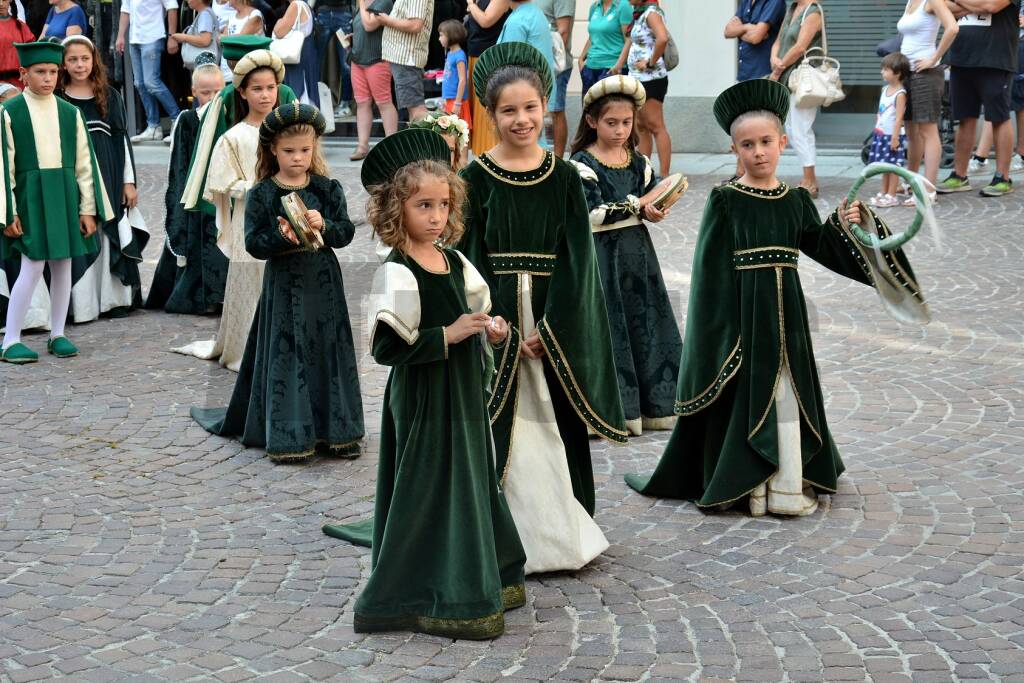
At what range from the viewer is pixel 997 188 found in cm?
1198

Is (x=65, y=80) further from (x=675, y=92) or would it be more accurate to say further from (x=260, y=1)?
(x=675, y=92)

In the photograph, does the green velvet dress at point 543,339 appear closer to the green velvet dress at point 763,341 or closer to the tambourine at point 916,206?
the green velvet dress at point 763,341

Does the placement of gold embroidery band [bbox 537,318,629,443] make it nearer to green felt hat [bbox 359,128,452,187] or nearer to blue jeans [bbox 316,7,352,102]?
green felt hat [bbox 359,128,452,187]

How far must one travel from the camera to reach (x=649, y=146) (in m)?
11.4

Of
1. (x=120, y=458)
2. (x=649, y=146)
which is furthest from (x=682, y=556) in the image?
(x=649, y=146)

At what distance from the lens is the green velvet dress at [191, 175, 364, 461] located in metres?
6.28

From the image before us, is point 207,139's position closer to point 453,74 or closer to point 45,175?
point 45,175

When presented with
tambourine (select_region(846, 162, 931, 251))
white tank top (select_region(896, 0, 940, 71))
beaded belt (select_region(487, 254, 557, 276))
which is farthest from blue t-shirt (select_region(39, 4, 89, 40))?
tambourine (select_region(846, 162, 931, 251))

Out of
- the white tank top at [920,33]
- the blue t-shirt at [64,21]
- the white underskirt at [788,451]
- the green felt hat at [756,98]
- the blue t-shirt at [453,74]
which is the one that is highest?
the blue t-shirt at [64,21]

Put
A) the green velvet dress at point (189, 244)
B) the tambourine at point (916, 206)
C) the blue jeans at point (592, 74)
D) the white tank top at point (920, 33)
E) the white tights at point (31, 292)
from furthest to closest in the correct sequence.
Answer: the blue jeans at point (592, 74) < the white tank top at point (920, 33) < the green velvet dress at point (189, 244) < the white tights at point (31, 292) < the tambourine at point (916, 206)

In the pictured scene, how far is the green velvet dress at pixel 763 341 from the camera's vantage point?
5383 mm

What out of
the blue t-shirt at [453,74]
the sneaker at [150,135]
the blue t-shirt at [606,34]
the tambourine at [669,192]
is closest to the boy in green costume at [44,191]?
the tambourine at [669,192]

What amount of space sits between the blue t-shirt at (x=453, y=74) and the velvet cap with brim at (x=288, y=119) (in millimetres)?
6405

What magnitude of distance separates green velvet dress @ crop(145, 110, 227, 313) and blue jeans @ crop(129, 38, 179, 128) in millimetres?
7349
